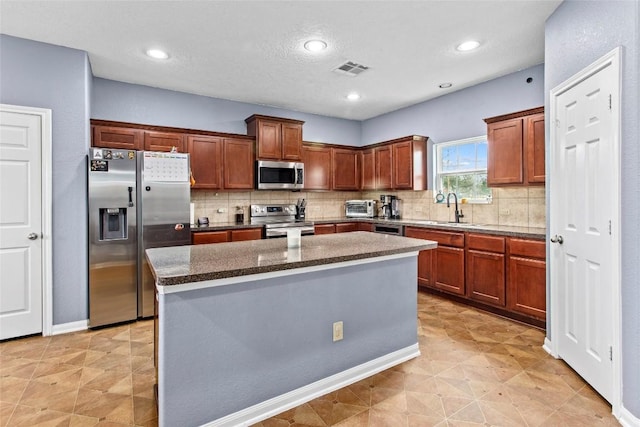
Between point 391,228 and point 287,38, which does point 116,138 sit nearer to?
point 287,38

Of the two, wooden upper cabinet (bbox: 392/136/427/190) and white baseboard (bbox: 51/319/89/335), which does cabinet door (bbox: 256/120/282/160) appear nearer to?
wooden upper cabinet (bbox: 392/136/427/190)

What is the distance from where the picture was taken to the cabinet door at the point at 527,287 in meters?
3.18

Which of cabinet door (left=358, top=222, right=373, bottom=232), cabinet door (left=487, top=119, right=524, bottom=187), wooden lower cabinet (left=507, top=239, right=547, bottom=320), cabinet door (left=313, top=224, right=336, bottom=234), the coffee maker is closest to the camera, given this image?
wooden lower cabinet (left=507, top=239, right=547, bottom=320)

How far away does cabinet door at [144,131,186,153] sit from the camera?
4.18 metres

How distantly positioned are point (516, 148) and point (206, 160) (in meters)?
3.81

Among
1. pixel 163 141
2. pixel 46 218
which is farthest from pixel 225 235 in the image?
pixel 46 218

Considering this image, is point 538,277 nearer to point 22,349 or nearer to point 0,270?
point 22,349

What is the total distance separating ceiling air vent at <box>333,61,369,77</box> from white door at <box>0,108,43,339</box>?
10.1 ft

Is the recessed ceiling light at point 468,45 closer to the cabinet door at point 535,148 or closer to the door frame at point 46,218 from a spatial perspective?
the cabinet door at point 535,148

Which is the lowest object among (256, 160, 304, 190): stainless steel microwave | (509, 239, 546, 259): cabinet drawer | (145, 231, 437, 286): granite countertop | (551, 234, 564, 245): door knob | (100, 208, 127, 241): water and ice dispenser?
(509, 239, 546, 259): cabinet drawer

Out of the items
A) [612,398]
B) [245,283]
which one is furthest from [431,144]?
[245,283]

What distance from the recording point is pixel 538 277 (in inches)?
127

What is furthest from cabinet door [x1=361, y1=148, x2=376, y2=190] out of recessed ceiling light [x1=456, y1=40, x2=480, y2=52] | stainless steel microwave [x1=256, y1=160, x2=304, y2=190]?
recessed ceiling light [x1=456, y1=40, x2=480, y2=52]

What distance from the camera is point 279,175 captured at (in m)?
5.10
